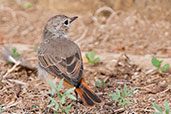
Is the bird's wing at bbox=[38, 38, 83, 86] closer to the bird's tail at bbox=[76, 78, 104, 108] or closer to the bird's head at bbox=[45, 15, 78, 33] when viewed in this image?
the bird's tail at bbox=[76, 78, 104, 108]

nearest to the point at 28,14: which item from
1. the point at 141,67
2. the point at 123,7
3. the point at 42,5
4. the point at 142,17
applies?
the point at 42,5

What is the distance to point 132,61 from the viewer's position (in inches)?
232

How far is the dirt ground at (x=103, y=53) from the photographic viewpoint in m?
4.45

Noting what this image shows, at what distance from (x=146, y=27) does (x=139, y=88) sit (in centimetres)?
333

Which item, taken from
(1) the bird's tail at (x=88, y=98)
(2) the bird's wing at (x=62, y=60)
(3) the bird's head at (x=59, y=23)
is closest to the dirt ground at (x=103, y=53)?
(1) the bird's tail at (x=88, y=98)

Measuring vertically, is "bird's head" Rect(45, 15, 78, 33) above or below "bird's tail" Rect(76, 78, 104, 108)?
above

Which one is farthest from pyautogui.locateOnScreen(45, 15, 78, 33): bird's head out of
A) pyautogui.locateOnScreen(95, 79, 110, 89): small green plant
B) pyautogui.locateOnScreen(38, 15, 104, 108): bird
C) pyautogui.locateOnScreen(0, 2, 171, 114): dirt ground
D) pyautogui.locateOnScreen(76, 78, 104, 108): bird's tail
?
pyautogui.locateOnScreen(76, 78, 104, 108): bird's tail

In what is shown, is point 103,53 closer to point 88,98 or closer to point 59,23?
point 59,23

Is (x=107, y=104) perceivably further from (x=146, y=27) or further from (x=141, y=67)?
(x=146, y=27)

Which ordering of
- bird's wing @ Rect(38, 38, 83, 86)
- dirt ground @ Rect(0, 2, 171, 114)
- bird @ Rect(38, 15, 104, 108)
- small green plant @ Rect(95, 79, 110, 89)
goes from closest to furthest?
bird @ Rect(38, 15, 104, 108) < bird's wing @ Rect(38, 38, 83, 86) < dirt ground @ Rect(0, 2, 171, 114) < small green plant @ Rect(95, 79, 110, 89)

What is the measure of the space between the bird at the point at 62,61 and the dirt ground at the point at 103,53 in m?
0.40

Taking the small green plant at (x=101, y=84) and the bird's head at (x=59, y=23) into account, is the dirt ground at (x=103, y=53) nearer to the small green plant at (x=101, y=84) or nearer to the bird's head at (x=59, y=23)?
the small green plant at (x=101, y=84)

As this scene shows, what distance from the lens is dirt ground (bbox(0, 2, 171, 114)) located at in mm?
4445

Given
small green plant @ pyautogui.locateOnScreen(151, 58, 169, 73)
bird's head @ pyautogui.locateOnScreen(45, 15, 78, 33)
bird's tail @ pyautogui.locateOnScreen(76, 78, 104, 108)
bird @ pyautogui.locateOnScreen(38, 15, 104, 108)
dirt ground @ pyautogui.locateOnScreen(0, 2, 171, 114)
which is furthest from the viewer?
bird's head @ pyautogui.locateOnScreen(45, 15, 78, 33)
